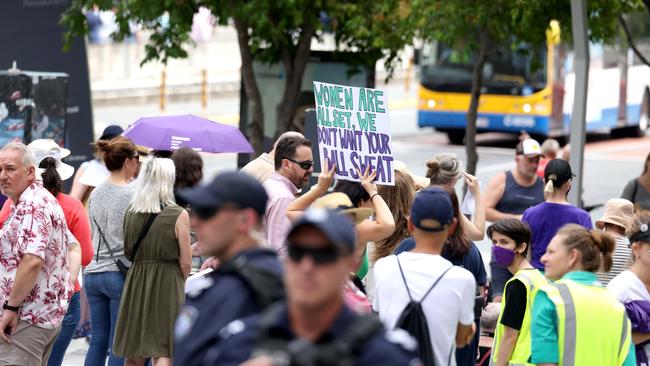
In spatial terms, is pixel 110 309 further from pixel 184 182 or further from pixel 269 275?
pixel 269 275

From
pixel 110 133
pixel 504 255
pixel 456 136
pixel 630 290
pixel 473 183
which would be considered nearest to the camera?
pixel 630 290

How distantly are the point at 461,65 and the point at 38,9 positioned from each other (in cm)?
1473

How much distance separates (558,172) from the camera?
845 centimetres

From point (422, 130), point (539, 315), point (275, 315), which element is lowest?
point (422, 130)

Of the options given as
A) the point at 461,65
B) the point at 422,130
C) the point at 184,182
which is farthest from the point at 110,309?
the point at 422,130

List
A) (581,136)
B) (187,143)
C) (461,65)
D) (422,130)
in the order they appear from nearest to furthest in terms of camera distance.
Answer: (187,143)
(581,136)
(461,65)
(422,130)

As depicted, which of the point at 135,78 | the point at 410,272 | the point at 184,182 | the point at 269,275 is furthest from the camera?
the point at 135,78

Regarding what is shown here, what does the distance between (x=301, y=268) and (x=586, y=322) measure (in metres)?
2.43

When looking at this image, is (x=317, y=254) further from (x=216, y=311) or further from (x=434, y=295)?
(x=434, y=295)

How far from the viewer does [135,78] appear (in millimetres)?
40188

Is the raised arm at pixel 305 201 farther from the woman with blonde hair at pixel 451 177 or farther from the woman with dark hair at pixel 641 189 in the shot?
the woman with dark hair at pixel 641 189

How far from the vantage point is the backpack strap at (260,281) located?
4.10m

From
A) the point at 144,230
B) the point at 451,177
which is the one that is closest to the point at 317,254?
the point at 144,230

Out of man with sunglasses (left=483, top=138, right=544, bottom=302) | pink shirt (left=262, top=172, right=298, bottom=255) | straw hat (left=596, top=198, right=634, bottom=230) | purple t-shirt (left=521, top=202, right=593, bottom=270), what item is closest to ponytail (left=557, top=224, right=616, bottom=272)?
pink shirt (left=262, top=172, right=298, bottom=255)
